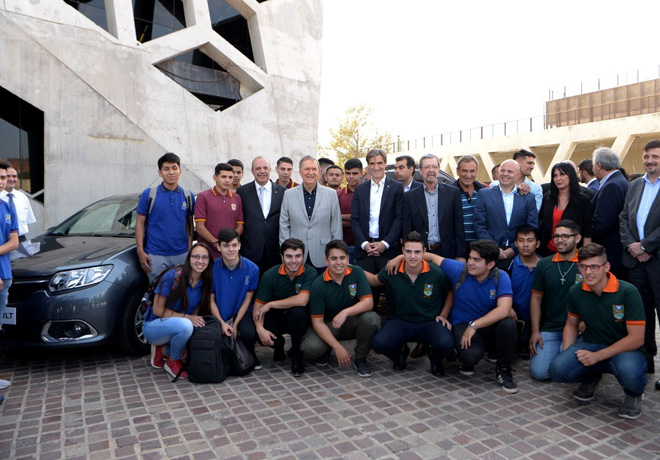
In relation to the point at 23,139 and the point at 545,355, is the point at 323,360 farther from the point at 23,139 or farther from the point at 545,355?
the point at 23,139

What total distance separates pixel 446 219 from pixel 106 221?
152 inches

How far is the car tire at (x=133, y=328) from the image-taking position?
15.0ft

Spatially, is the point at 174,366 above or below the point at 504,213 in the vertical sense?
below

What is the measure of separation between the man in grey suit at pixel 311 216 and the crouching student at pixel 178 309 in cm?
105

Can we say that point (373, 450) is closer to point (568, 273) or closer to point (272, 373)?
point (272, 373)

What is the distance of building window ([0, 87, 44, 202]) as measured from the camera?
30.8 feet

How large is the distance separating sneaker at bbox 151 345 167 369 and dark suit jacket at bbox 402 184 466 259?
2.80m

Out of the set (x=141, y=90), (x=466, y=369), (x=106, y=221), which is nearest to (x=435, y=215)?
(x=466, y=369)

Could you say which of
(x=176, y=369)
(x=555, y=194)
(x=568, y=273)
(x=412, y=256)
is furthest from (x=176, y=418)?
(x=555, y=194)

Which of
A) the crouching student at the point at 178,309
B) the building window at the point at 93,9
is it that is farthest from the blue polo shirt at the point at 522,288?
the building window at the point at 93,9

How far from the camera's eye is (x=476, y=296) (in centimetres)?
436

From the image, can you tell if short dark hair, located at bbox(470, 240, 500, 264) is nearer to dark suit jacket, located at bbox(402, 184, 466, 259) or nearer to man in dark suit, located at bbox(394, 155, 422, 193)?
dark suit jacket, located at bbox(402, 184, 466, 259)

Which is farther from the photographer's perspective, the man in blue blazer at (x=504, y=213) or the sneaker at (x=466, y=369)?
the man in blue blazer at (x=504, y=213)

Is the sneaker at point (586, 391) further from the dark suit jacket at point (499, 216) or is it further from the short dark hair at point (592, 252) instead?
the dark suit jacket at point (499, 216)
